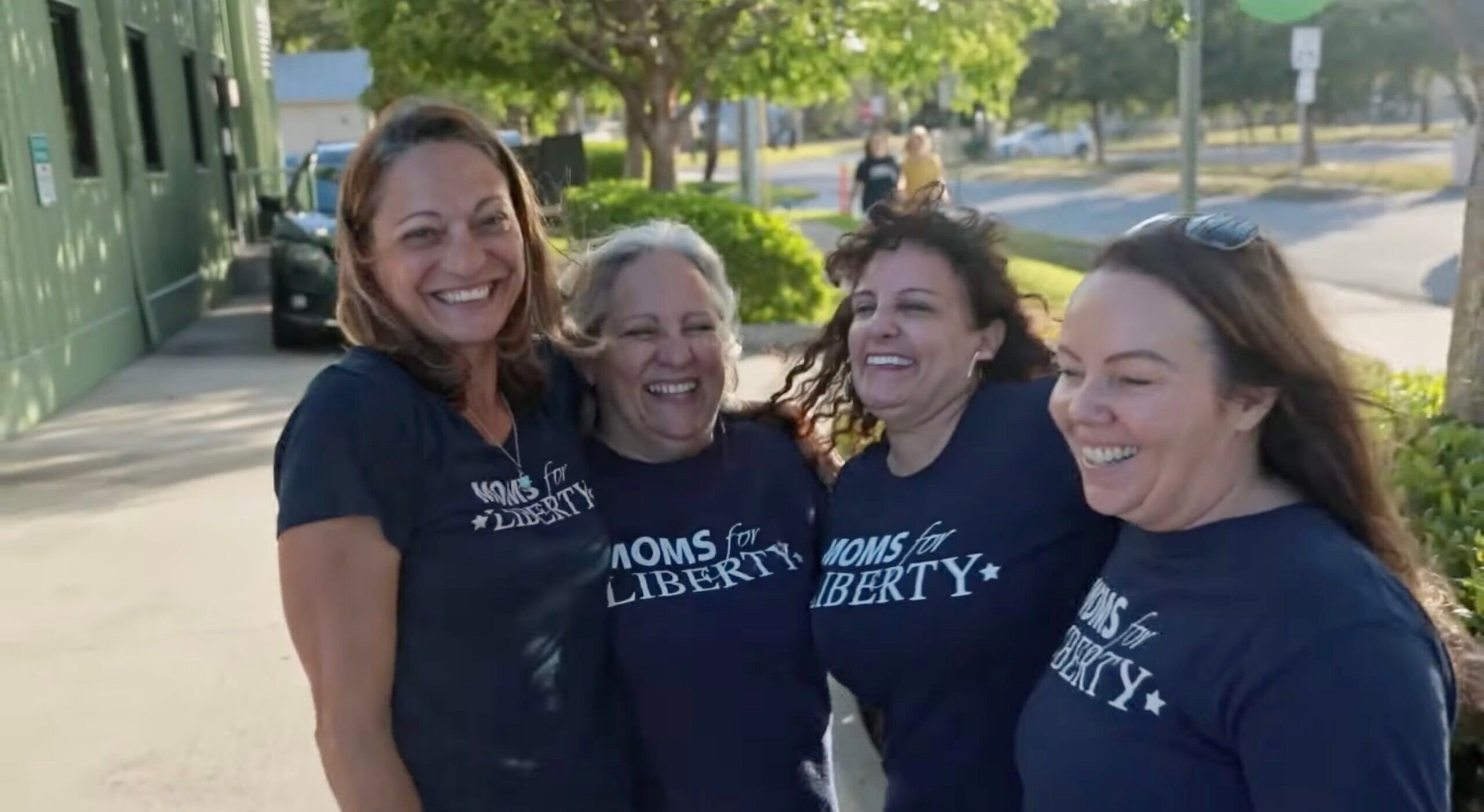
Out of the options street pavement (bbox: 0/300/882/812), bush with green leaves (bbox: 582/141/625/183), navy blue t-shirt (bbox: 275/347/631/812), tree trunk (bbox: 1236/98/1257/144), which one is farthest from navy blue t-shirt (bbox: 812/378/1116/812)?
tree trunk (bbox: 1236/98/1257/144)

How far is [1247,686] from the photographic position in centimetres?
151

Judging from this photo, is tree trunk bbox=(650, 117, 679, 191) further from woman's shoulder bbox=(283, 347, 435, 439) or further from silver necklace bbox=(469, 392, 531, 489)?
woman's shoulder bbox=(283, 347, 435, 439)

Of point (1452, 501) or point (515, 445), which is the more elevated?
point (515, 445)

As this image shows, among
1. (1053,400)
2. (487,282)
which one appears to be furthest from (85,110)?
(1053,400)

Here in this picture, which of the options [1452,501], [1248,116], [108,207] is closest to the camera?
[1452,501]

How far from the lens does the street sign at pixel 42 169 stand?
31.0ft

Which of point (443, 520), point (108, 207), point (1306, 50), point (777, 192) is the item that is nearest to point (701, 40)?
point (108, 207)

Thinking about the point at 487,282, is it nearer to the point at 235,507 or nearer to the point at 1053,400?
the point at 1053,400

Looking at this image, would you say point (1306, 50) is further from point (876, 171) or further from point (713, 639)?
point (713, 639)

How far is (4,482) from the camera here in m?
7.60

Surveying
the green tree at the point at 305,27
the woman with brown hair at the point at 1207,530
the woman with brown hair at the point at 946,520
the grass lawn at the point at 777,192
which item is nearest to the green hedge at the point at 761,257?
the woman with brown hair at the point at 946,520

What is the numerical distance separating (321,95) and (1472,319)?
37.2m

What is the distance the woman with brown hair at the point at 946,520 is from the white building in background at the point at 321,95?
37.4m

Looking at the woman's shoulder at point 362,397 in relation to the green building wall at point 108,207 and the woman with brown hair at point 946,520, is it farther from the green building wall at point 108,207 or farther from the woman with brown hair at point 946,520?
the green building wall at point 108,207
